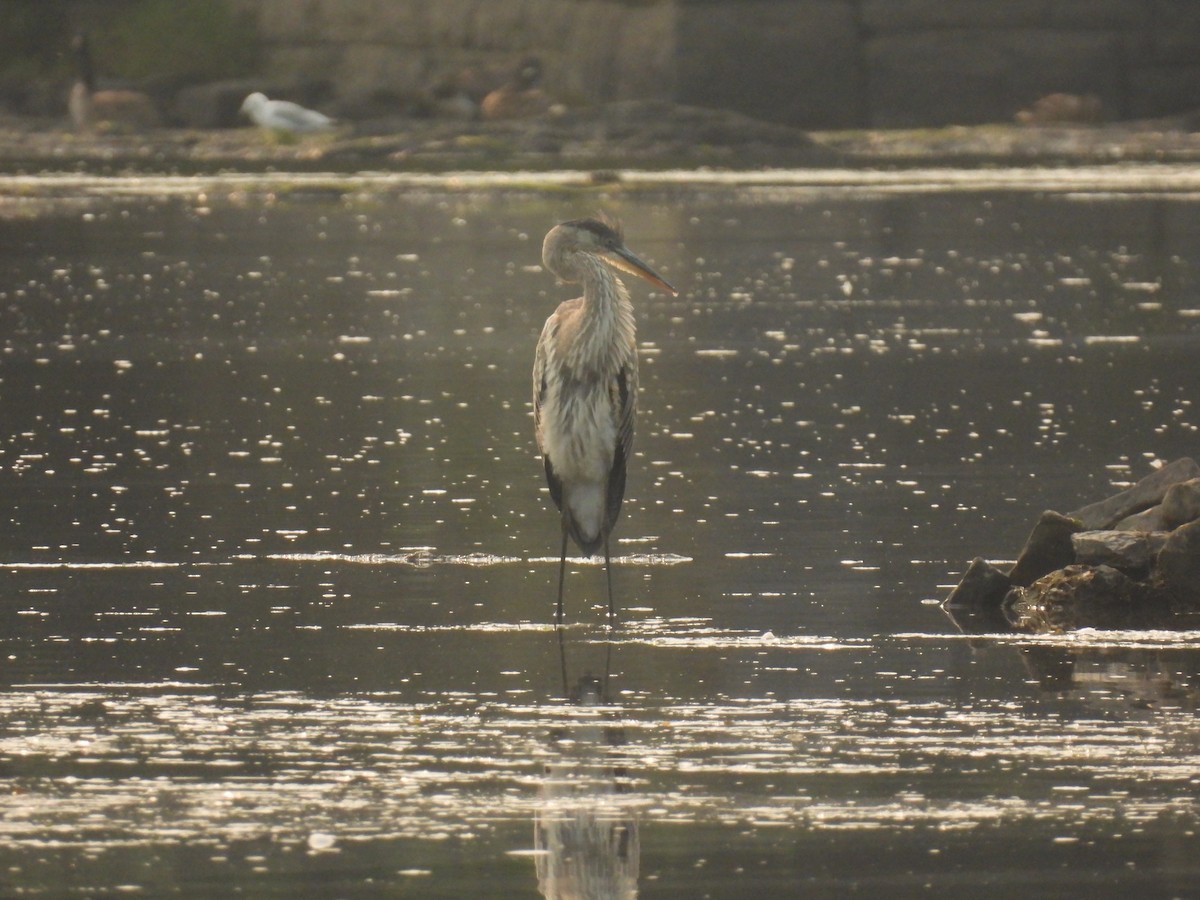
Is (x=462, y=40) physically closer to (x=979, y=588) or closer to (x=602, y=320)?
(x=602, y=320)

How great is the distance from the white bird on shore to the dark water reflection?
28.0m

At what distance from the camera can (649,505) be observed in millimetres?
12422

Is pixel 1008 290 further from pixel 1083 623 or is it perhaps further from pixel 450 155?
pixel 450 155

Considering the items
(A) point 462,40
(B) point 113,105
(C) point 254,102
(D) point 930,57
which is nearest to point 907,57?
(D) point 930,57

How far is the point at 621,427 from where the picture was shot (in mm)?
10141

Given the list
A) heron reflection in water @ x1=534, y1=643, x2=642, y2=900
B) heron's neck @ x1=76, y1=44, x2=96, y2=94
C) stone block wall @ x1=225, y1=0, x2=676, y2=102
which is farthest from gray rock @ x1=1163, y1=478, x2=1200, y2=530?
heron's neck @ x1=76, y1=44, x2=96, y2=94

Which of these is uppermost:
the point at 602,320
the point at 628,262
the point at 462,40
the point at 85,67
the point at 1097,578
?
the point at 462,40

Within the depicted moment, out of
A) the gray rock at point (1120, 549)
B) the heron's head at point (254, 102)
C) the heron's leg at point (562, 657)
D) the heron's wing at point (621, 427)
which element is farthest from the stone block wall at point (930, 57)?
the heron's leg at point (562, 657)

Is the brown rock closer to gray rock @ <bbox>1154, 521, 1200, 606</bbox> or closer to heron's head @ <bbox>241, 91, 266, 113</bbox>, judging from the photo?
gray rock @ <bbox>1154, 521, 1200, 606</bbox>

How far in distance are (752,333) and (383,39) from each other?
45296mm

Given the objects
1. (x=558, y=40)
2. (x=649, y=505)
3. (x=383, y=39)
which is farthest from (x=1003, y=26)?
(x=649, y=505)

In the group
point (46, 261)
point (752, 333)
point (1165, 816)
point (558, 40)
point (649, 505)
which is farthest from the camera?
point (558, 40)

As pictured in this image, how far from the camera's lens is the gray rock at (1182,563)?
965cm

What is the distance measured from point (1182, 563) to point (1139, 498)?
2.69 feet
